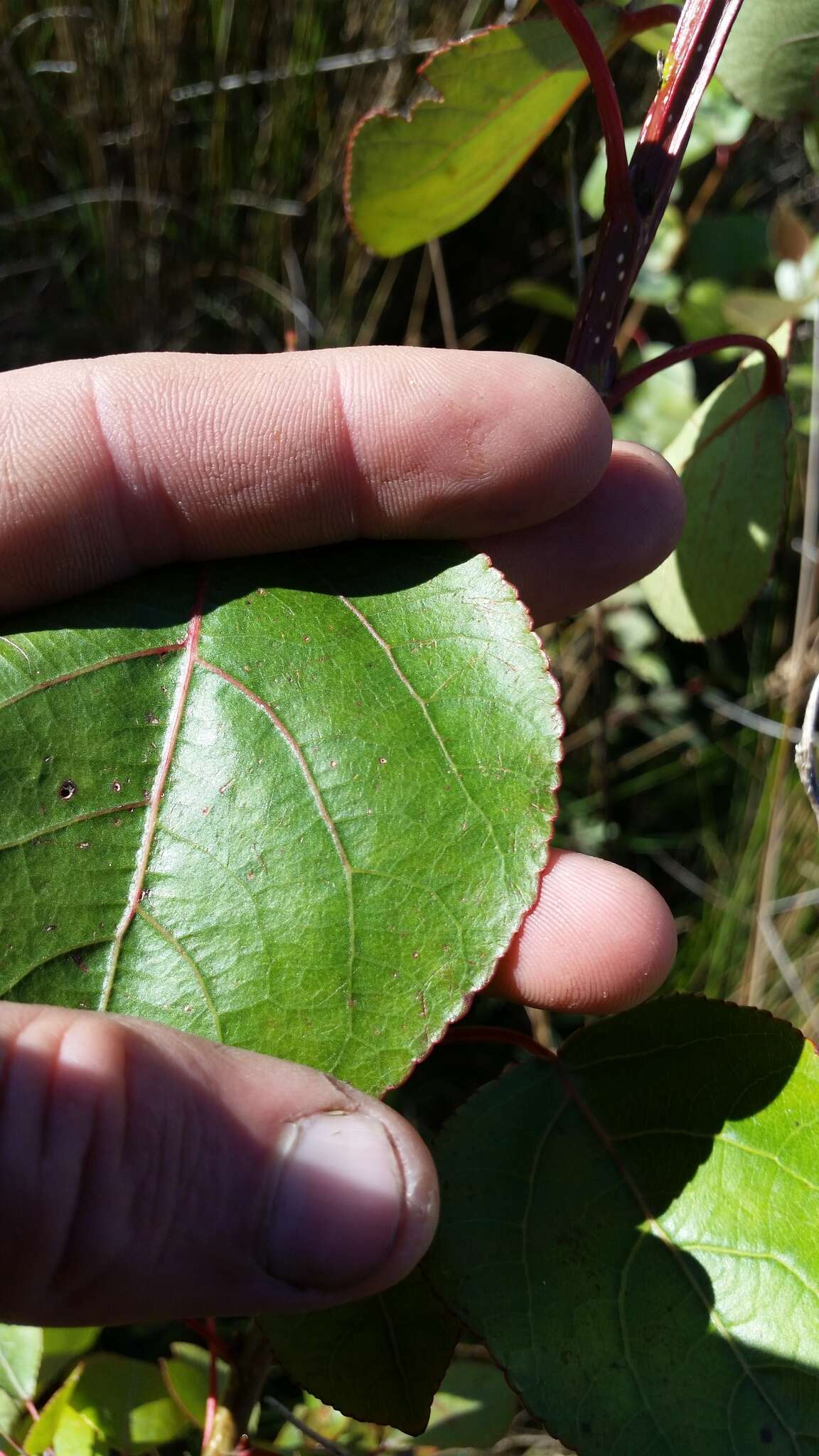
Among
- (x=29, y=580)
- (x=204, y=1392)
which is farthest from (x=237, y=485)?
(x=204, y=1392)

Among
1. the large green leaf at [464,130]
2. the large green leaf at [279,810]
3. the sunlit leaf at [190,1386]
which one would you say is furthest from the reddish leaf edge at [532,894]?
the sunlit leaf at [190,1386]

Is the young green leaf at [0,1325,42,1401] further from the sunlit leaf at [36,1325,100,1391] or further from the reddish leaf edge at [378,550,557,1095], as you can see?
the reddish leaf edge at [378,550,557,1095]

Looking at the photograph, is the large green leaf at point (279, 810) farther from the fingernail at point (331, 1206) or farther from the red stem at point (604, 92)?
the red stem at point (604, 92)

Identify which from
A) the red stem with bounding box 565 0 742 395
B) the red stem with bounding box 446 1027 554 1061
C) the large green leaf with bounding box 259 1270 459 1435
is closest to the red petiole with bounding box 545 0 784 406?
the red stem with bounding box 565 0 742 395

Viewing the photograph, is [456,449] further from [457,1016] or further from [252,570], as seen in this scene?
[457,1016]

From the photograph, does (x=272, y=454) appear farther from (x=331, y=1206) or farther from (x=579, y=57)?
(x=331, y=1206)
